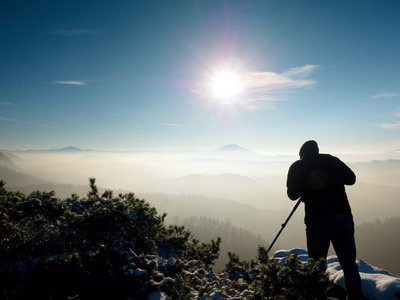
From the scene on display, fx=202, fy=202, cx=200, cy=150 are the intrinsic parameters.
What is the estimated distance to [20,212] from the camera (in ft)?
19.4

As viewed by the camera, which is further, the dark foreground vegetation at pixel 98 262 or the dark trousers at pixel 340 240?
the dark trousers at pixel 340 240

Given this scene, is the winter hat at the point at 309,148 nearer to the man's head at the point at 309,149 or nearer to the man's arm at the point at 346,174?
the man's head at the point at 309,149

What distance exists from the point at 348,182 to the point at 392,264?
27470 cm

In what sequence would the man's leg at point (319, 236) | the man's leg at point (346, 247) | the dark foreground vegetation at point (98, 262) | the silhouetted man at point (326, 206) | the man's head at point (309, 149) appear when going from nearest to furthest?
the dark foreground vegetation at point (98, 262)
the man's leg at point (346, 247)
the silhouetted man at point (326, 206)
the man's leg at point (319, 236)
the man's head at point (309, 149)

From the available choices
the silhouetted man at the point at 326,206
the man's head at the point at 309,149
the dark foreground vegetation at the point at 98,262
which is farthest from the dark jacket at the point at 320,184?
the dark foreground vegetation at the point at 98,262

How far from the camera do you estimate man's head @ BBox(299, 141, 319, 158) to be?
6012mm

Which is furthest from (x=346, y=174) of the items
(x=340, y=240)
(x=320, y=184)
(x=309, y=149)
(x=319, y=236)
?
(x=319, y=236)

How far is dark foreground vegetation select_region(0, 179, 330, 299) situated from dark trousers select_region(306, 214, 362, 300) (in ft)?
5.23

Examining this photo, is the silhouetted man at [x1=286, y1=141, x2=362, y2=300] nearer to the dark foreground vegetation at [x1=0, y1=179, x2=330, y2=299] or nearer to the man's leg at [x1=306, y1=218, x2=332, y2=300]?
the man's leg at [x1=306, y1=218, x2=332, y2=300]

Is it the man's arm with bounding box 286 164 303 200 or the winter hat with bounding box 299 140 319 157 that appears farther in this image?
the winter hat with bounding box 299 140 319 157

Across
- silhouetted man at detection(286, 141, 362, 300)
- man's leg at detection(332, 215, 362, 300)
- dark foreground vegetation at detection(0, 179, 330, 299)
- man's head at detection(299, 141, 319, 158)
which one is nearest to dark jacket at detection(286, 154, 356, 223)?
silhouetted man at detection(286, 141, 362, 300)

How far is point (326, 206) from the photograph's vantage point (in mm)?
5402

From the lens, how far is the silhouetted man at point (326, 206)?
5191mm

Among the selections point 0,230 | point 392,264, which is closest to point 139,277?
point 0,230
